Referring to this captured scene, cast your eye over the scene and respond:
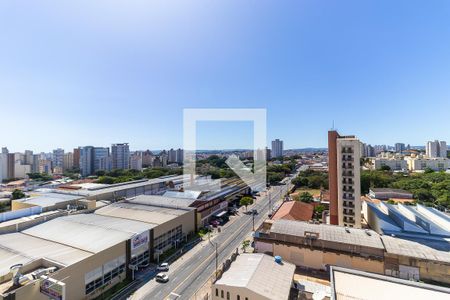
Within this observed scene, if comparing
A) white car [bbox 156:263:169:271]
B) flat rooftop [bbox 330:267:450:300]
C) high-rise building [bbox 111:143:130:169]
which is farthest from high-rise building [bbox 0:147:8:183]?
flat rooftop [bbox 330:267:450:300]

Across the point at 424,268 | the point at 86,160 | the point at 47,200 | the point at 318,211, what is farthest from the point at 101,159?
the point at 424,268

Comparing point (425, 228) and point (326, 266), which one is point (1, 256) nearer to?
point (326, 266)

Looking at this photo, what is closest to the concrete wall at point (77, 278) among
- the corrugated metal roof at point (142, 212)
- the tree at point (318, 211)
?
the corrugated metal roof at point (142, 212)

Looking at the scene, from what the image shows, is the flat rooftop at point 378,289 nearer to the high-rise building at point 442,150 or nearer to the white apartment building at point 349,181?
the white apartment building at point 349,181

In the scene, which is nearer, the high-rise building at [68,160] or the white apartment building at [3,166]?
the white apartment building at [3,166]

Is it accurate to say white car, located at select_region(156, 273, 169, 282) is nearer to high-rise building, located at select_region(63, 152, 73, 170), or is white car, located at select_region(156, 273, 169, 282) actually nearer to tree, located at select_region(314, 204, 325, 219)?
tree, located at select_region(314, 204, 325, 219)

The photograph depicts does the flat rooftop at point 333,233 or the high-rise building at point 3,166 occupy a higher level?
the high-rise building at point 3,166
